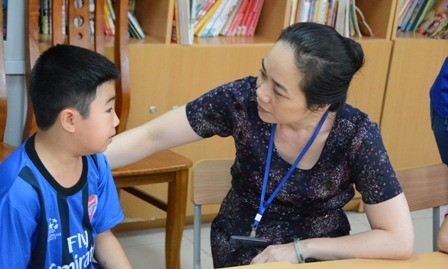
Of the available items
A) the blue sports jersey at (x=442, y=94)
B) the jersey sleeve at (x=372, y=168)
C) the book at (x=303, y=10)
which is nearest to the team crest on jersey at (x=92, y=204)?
the jersey sleeve at (x=372, y=168)

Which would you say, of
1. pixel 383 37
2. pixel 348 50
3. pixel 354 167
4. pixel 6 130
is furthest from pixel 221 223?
pixel 383 37

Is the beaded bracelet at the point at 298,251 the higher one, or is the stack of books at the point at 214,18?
the stack of books at the point at 214,18

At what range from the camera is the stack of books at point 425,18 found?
383 centimetres

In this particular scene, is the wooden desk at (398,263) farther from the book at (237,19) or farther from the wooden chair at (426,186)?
the book at (237,19)

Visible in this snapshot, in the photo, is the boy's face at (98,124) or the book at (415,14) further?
the book at (415,14)

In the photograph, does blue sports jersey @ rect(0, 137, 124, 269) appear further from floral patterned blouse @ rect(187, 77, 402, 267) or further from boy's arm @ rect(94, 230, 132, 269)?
floral patterned blouse @ rect(187, 77, 402, 267)

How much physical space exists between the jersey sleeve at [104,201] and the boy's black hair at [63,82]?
196 millimetres

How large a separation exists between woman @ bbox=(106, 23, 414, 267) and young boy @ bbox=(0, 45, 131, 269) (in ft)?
0.82

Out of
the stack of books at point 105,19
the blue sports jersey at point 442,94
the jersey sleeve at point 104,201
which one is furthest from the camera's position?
the stack of books at point 105,19

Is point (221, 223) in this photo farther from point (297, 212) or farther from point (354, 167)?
point (354, 167)

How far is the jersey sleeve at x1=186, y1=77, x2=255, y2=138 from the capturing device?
181 cm

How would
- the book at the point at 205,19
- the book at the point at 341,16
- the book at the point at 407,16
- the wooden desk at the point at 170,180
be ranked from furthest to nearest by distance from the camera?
the book at the point at 407,16
the book at the point at 341,16
the book at the point at 205,19
the wooden desk at the point at 170,180

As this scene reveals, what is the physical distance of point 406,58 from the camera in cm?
363

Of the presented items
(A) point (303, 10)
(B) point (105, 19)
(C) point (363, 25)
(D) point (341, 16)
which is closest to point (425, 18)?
(C) point (363, 25)
